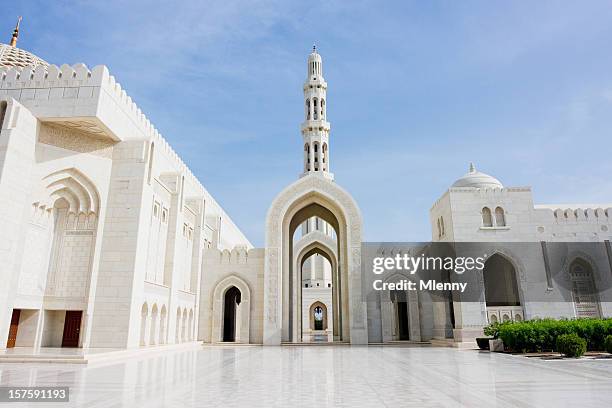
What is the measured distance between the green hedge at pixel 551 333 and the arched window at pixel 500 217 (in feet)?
22.2

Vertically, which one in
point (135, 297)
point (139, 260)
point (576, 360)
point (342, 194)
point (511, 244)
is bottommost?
point (576, 360)

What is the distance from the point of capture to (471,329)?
18.5 meters

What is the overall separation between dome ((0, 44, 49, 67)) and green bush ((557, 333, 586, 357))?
68.9 ft

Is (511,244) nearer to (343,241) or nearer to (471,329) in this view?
(471,329)

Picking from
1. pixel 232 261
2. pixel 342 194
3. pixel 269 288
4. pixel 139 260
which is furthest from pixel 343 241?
pixel 139 260

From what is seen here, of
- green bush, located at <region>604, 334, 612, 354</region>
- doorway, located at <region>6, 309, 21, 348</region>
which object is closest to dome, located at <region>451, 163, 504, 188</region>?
green bush, located at <region>604, 334, 612, 354</region>

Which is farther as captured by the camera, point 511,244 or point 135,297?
point 511,244

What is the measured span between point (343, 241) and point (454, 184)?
22.0 feet

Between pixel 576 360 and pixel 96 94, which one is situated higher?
pixel 96 94

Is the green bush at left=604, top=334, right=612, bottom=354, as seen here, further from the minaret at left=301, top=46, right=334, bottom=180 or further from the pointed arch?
the minaret at left=301, top=46, right=334, bottom=180

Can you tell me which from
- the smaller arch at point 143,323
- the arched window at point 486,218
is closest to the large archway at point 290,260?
the arched window at point 486,218

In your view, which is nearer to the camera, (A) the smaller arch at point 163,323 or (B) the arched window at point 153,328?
(B) the arched window at point 153,328

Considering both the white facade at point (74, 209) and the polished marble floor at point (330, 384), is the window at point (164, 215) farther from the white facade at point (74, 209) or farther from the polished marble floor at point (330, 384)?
the polished marble floor at point (330, 384)

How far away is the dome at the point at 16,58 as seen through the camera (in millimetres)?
16797
